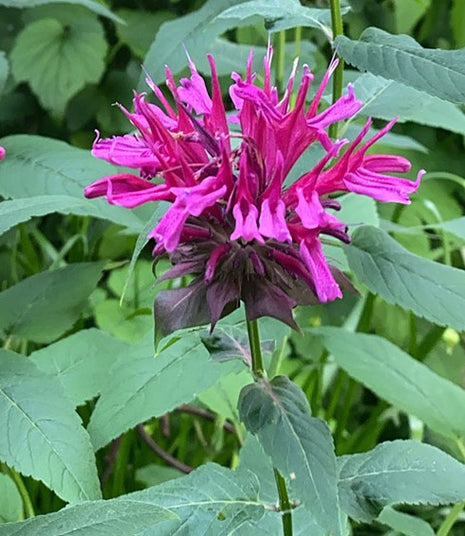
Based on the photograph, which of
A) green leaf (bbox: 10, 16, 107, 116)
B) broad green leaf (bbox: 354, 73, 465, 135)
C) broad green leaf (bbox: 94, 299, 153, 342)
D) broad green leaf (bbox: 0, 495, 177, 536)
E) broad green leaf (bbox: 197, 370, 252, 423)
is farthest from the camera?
green leaf (bbox: 10, 16, 107, 116)

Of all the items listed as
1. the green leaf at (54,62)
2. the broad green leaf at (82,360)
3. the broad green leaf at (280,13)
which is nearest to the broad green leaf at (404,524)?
the broad green leaf at (82,360)

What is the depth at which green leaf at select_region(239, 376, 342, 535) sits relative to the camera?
1.18 feet

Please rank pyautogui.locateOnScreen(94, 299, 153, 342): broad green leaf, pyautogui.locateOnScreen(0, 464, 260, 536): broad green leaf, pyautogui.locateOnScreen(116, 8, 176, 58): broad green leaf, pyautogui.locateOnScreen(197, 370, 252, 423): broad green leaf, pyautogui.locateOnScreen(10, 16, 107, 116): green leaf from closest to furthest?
pyautogui.locateOnScreen(0, 464, 260, 536): broad green leaf → pyautogui.locateOnScreen(197, 370, 252, 423): broad green leaf → pyautogui.locateOnScreen(94, 299, 153, 342): broad green leaf → pyautogui.locateOnScreen(10, 16, 107, 116): green leaf → pyautogui.locateOnScreen(116, 8, 176, 58): broad green leaf

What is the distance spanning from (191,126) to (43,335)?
10.4 inches

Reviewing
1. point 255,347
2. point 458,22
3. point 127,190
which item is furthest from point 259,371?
point 458,22

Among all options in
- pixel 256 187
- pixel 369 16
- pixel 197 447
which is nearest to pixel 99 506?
pixel 256 187

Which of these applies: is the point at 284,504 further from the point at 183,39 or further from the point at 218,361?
the point at 183,39

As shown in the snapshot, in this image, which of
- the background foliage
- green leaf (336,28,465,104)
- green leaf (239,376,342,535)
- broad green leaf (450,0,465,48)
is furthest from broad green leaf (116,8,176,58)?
green leaf (239,376,342,535)

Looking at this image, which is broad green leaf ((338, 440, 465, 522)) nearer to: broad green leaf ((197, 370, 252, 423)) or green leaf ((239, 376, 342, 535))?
green leaf ((239, 376, 342, 535))

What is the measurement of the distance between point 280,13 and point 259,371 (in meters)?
0.24

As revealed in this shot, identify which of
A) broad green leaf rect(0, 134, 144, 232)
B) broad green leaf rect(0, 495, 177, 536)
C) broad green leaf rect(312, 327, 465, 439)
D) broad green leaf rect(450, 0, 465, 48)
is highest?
broad green leaf rect(450, 0, 465, 48)

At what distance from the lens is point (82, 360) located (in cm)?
61

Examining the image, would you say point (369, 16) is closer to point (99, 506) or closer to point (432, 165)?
point (432, 165)

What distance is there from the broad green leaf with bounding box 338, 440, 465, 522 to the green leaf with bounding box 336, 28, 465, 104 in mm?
200
